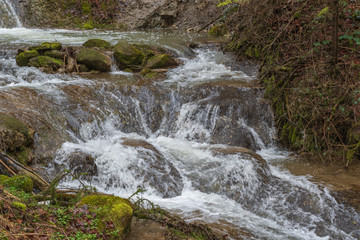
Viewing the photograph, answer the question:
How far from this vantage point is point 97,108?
8.33 m

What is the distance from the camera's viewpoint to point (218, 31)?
1606 centimetres

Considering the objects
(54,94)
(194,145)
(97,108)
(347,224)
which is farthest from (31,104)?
(347,224)

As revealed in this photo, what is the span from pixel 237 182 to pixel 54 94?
4876mm

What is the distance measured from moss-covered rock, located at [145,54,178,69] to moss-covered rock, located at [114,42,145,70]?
0.33m

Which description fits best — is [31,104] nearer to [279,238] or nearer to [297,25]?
[279,238]

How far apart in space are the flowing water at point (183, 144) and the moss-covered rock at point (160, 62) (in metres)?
0.40

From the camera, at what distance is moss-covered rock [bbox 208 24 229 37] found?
15766 millimetres

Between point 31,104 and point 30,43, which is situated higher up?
point 30,43

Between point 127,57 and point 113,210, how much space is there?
7.64 m

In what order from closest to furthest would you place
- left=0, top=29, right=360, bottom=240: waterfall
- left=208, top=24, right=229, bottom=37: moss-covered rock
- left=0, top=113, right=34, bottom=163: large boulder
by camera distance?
left=0, top=29, right=360, bottom=240: waterfall
left=0, top=113, right=34, bottom=163: large boulder
left=208, top=24, right=229, bottom=37: moss-covered rock

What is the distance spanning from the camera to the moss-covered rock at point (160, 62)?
10995 millimetres

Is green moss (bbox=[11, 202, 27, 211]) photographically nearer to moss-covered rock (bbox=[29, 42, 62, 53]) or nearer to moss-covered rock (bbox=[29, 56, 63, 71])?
moss-covered rock (bbox=[29, 56, 63, 71])

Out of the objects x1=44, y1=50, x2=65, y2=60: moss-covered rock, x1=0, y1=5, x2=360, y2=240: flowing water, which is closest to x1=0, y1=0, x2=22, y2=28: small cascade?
x1=0, y1=5, x2=360, y2=240: flowing water

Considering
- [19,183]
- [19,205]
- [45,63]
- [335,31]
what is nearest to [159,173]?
[19,183]
